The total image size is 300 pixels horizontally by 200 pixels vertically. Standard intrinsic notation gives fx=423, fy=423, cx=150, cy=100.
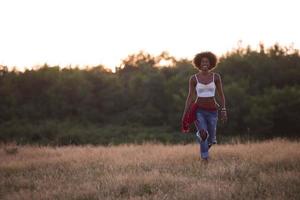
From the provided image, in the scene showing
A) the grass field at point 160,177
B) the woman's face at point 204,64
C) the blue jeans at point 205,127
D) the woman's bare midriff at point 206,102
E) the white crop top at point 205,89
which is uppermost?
the woman's face at point 204,64

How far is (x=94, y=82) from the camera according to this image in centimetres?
5141

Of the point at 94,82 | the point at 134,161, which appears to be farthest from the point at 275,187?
the point at 94,82

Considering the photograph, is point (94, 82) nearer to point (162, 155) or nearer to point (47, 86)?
point (47, 86)

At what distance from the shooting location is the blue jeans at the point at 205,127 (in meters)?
8.03

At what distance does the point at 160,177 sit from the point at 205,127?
1999 mm

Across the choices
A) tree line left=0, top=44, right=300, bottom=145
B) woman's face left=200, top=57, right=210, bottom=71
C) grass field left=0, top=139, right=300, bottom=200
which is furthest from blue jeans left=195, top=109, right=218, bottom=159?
tree line left=0, top=44, right=300, bottom=145

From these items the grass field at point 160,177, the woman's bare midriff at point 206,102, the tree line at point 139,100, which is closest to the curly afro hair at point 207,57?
the woman's bare midriff at point 206,102

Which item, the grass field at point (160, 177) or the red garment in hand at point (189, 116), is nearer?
the grass field at point (160, 177)

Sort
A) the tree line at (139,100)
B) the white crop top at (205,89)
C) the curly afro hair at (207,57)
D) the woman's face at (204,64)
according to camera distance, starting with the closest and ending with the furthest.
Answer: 1. the white crop top at (205,89)
2. the woman's face at (204,64)
3. the curly afro hair at (207,57)
4. the tree line at (139,100)

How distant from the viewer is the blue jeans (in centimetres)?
803

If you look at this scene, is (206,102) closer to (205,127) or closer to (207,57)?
(205,127)

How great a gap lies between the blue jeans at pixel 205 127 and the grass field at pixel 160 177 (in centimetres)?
29

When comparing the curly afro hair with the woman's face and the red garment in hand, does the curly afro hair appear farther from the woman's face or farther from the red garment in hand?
the red garment in hand

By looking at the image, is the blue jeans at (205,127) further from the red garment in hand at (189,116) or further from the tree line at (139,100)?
the tree line at (139,100)
